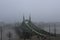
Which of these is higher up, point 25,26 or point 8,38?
point 25,26

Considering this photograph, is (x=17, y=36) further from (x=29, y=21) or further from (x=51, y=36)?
(x=51, y=36)

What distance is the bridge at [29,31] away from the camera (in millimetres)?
5547

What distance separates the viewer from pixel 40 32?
566 cm

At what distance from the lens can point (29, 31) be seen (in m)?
5.66

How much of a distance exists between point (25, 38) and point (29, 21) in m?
0.77

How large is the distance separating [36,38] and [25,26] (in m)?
0.73

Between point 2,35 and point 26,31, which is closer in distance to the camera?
point 2,35

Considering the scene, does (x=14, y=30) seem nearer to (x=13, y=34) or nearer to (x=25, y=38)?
(x=13, y=34)

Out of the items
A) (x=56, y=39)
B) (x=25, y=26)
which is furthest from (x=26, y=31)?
(x=56, y=39)

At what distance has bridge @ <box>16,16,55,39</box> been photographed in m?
5.55

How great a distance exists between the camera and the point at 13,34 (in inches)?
212

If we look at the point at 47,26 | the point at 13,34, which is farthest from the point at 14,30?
the point at 47,26

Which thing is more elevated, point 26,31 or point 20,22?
point 20,22

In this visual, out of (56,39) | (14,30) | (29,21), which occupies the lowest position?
(56,39)
